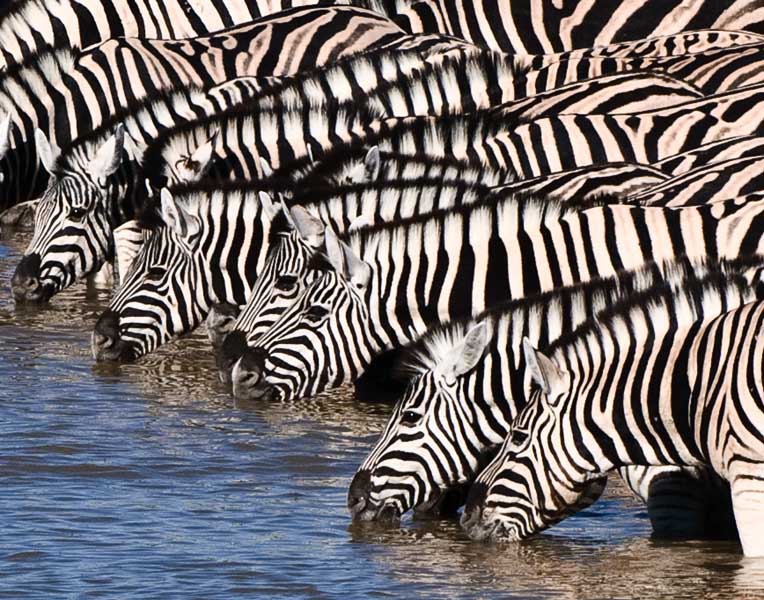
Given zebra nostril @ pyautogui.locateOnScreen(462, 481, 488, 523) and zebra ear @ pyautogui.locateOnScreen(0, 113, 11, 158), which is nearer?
zebra nostril @ pyautogui.locateOnScreen(462, 481, 488, 523)

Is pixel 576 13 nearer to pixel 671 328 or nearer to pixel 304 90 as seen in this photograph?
pixel 304 90

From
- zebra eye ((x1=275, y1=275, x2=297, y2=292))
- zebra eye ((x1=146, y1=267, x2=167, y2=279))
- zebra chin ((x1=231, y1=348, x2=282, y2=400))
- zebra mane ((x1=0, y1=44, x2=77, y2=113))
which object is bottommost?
zebra chin ((x1=231, y1=348, x2=282, y2=400))

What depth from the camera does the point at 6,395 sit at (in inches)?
493

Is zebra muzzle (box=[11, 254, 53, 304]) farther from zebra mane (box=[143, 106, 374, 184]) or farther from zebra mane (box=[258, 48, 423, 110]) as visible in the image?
zebra mane (box=[258, 48, 423, 110])

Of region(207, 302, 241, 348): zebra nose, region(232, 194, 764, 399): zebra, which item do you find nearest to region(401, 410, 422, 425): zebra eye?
region(232, 194, 764, 399): zebra

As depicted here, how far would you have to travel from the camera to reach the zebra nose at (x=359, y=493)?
31.8 feet

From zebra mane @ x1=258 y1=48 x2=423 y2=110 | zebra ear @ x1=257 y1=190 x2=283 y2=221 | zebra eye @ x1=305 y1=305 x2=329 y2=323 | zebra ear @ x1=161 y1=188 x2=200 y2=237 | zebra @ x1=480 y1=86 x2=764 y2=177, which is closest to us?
zebra eye @ x1=305 y1=305 x2=329 y2=323

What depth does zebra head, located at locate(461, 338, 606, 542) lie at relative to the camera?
9.13 metres

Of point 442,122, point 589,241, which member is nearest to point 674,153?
point 442,122

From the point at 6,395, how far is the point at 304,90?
386 centimetres

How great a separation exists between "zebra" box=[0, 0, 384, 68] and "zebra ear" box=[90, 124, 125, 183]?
274 centimetres

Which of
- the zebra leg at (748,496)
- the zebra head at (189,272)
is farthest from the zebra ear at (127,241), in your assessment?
the zebra leg at (748,496)

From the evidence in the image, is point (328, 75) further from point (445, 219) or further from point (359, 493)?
point (359, 493)

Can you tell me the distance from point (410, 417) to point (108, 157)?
18.6ft
